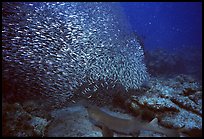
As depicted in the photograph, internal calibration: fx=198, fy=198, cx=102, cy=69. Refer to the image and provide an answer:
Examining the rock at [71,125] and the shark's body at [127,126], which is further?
the rock at [71,125]

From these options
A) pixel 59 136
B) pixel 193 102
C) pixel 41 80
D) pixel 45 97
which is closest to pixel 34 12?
pixel 41 80

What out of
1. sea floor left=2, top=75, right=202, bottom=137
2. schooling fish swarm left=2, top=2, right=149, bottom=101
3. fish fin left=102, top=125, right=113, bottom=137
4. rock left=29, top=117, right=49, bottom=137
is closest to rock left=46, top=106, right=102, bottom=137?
sea floor left=2, top=75, right=202, bottom=137

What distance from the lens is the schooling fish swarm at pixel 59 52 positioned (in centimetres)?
673

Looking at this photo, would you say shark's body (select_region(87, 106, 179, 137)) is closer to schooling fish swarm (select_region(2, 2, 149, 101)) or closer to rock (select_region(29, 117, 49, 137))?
rock (select_region(29, 117, 49, 137))

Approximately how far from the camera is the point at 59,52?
300 inches

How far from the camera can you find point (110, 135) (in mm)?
5344

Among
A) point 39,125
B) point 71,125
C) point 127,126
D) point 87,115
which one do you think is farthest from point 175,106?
point 39,125

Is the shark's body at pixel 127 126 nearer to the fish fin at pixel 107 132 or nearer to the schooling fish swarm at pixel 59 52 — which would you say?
the fish fin at pixel 107 132

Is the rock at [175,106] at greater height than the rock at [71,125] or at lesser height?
greater

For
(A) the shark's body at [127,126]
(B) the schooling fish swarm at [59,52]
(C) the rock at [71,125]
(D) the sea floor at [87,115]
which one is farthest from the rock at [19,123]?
(A) the shark's body at [127,126]

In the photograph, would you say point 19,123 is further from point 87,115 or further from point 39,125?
A: point 87,115

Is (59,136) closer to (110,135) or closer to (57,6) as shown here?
(110,135)

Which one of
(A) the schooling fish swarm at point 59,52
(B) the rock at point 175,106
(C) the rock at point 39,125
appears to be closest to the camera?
(C) the rock at point 39,125

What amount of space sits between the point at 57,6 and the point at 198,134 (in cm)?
708
